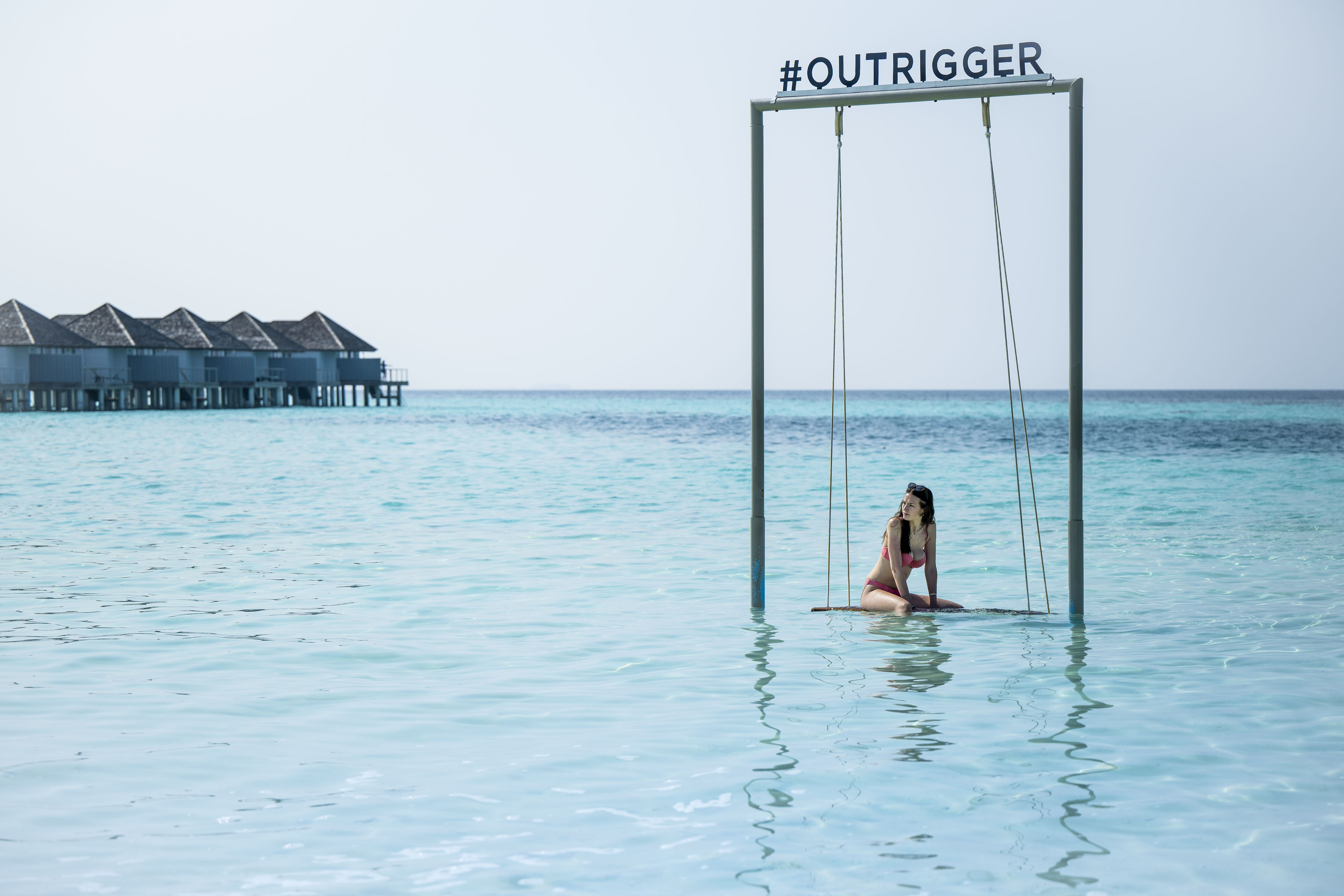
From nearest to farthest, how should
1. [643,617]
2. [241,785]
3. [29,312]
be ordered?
1. [241,785]
2. [643,617]
3. [29,312]

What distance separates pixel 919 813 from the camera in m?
4.32

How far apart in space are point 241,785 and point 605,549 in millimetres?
8627

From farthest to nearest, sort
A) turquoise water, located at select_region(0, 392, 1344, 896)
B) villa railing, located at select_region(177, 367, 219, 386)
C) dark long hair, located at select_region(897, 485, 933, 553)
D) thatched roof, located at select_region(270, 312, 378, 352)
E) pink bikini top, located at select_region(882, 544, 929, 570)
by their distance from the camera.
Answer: thatched roof, located at select_region(270, 312, 378, 352)
villa railing, located at select_region(177, 367, 219, 386)
pink bikini top, located at select_region(882, 544, 929, 570)
dark long hair, located at select_region(897, 485, 933, 553)
turquoise water, located at select_region(0, 392, 1344, 896)

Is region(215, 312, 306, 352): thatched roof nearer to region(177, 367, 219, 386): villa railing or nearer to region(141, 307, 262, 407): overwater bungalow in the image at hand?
region(141, 307, 262, 407): overwater bungalow

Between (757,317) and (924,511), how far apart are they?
5.98ft

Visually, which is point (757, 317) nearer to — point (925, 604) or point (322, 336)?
point (925, 604)

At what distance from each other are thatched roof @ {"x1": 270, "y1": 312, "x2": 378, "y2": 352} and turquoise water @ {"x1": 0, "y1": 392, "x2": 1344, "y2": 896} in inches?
2506

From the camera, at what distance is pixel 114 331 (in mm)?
63375

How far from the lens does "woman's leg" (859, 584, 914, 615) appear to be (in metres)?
8.52

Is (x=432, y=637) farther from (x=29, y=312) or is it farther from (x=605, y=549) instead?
(x=29, y=312)

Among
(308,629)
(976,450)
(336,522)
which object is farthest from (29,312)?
(308,629)

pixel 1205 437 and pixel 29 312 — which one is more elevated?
pixel 29 312

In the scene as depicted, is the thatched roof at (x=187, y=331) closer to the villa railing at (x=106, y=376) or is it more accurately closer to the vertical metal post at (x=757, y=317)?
the villa railing at (x=106, y=376)

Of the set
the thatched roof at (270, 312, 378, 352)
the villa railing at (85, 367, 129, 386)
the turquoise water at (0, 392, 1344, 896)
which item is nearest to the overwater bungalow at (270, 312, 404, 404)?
the thatched roof at (270, 312, 378, 352)
